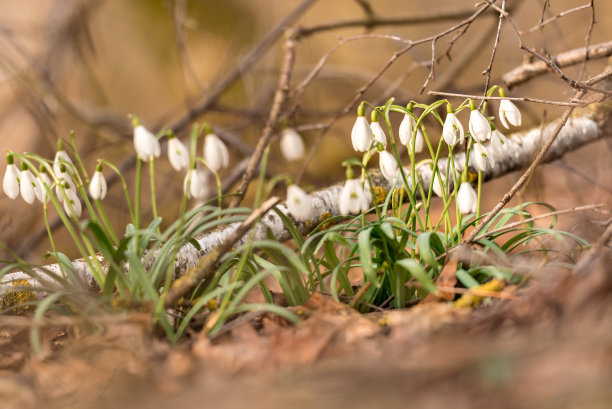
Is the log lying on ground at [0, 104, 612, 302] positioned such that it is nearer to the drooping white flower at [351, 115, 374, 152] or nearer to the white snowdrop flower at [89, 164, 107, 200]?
the white snowdrop flower at [89, 164, 107, 200]

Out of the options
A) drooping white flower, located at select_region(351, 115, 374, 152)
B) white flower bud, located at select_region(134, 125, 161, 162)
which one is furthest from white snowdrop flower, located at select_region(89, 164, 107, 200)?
drooping white flower, located at select_region(351, 115, 374, 152)

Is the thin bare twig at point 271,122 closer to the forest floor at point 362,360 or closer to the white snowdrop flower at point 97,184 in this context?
the white snowdrop flower at point 97,184

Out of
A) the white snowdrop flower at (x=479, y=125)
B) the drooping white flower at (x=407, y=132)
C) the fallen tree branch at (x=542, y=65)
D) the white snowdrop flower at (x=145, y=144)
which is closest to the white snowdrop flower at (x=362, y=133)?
the drooping white flower at (x=407, y=132)

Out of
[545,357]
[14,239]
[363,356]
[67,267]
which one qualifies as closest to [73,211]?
[67,267]

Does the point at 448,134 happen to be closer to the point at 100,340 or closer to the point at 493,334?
the point at 493,334

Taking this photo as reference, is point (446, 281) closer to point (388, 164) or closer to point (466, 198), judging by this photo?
point (466, 198)

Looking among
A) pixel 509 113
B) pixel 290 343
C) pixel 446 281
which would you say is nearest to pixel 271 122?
pixel 509 113
